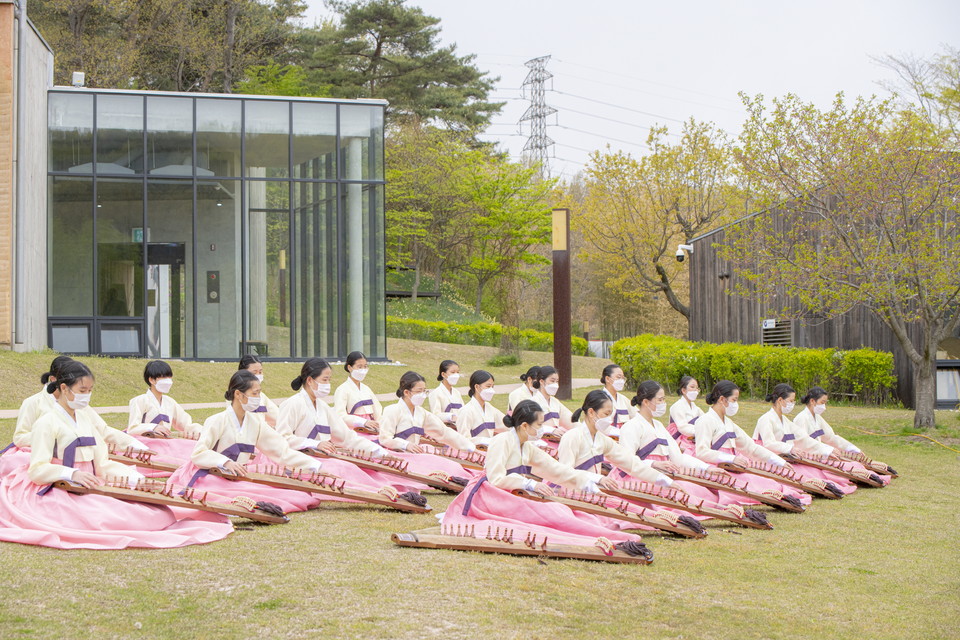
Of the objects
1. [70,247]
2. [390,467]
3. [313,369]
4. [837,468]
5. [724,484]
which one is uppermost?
[70,247]

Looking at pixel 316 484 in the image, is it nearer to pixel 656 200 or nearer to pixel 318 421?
pixel 318 421

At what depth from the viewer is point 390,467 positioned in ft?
25.6

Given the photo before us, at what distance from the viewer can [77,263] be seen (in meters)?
19.5

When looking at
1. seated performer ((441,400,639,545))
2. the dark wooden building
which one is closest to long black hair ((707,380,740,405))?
seated performer ((441,400,639,545))

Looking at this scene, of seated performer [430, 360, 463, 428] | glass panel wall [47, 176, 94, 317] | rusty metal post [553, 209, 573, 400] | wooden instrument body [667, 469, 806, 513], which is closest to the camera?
wooden instrument body [667, 469, 806, 513]

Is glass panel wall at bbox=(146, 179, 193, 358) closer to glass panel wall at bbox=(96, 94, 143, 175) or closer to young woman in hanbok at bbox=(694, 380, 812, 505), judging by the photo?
glass panel wall at bbox=(96, 94, 143, 175)

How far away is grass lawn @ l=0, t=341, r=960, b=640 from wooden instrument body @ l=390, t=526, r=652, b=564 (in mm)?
75

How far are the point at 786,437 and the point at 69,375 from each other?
652 centimetres

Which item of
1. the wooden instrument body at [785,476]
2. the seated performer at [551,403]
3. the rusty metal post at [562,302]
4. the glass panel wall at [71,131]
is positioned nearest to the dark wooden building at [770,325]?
the rusty metal post at [562,302]

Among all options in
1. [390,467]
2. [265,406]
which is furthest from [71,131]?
[390,467]

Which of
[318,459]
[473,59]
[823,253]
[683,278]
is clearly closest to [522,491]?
[318,459]

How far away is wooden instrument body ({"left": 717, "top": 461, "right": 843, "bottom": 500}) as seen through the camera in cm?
838

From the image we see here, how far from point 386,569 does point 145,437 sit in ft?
14.2

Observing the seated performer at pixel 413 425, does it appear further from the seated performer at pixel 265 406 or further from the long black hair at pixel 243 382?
the long black hair at pixel 243 382
